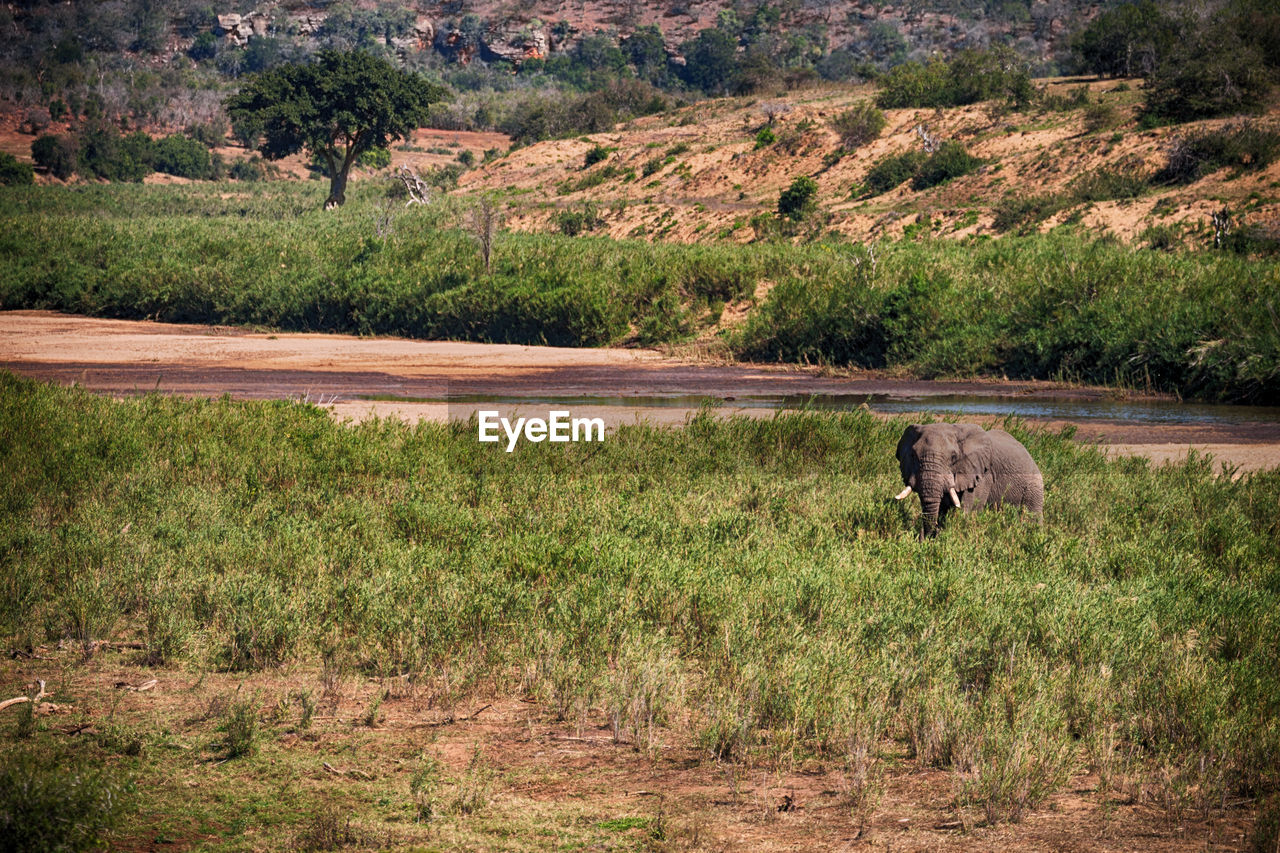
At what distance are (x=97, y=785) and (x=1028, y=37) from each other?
139m

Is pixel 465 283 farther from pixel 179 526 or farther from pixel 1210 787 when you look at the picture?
pixel 1210 787

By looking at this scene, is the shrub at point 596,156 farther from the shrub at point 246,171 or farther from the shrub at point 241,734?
the shrub at point 241,734

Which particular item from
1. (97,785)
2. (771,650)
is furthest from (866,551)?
(97,785)

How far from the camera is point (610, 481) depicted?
1285 centimetres

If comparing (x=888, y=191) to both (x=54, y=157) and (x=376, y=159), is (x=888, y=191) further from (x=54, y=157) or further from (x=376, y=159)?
(x=54, y=157)

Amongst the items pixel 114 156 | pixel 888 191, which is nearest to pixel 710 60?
pixel 114 156

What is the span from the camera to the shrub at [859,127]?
5228cm

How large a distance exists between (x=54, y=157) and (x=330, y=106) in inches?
1016

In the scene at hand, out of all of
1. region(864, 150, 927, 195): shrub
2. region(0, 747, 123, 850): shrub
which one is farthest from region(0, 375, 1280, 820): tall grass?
region(864, 150, 927, 195): shrub

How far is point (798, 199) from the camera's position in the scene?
4694 centimetres

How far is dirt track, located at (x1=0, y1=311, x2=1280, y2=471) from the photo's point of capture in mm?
18812

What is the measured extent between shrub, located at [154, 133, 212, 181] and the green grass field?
133 ft

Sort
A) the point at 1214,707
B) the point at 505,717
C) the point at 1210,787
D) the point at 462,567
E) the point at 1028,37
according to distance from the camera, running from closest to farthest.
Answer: the point at 1210,787
the point at 1214,707
the point at 505,717
the point at 462,567
the point at 1028,37

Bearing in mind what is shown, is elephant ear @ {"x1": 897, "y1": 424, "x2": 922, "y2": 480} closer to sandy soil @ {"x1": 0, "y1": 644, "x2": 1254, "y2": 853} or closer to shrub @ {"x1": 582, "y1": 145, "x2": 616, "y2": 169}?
sandy soil @ {"x1": 0, "y1": 644, "x2": 1254, "y2": 853}
